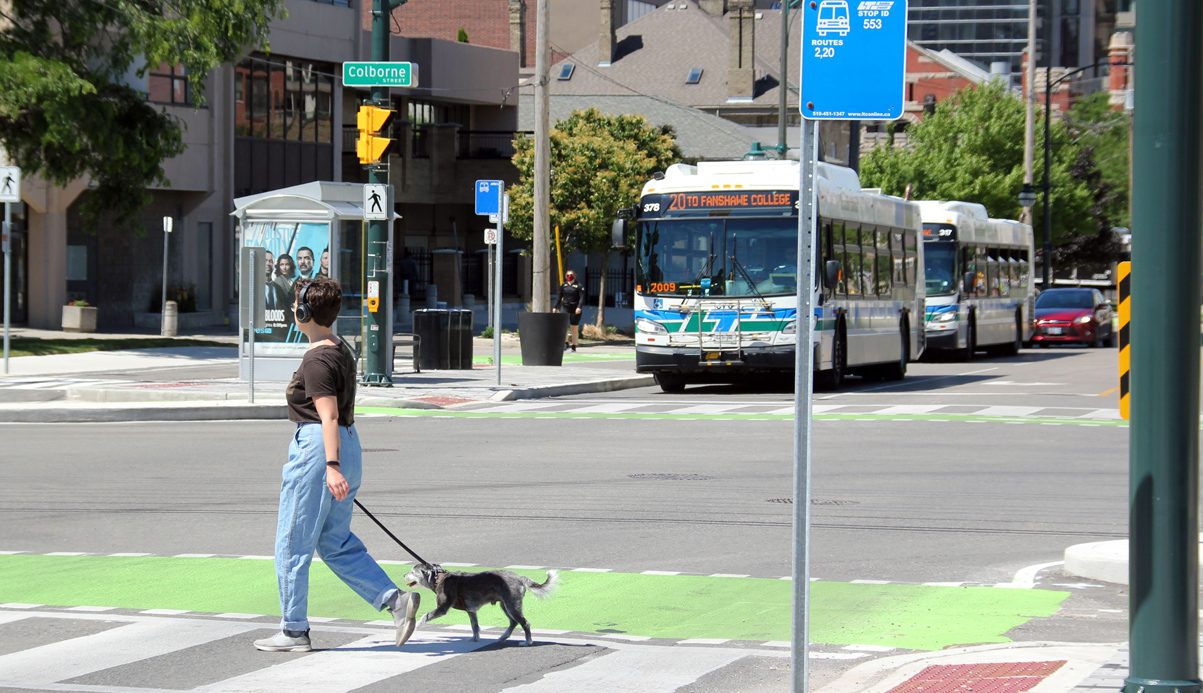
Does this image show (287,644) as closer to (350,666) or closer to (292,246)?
(350,666)

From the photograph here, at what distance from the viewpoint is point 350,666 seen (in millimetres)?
6809

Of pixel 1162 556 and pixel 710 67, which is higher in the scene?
pixel 710 67

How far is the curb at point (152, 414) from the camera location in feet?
61.9

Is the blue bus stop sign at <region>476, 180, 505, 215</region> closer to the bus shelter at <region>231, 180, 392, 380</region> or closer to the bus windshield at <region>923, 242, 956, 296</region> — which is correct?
the bus shelter at <region>231, 180, 392, 380</region>

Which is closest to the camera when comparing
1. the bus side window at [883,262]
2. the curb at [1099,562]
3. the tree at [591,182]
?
the curb at [1099,562]

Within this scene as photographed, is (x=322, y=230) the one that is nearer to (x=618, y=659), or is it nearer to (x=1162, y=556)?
(x=618, y=659)

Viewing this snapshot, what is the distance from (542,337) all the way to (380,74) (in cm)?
856

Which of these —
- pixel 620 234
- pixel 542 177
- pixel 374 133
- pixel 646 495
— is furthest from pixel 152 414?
pixel 542 177

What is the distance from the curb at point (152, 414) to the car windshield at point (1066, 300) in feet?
93.4

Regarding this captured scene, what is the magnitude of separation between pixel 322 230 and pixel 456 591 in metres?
16.1

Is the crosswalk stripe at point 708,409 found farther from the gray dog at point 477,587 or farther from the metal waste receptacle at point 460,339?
the gray dog at point 477,587

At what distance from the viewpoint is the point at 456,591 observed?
713 centimetres

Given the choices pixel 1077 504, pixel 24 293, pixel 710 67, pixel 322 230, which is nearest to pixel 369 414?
pixel 322 230

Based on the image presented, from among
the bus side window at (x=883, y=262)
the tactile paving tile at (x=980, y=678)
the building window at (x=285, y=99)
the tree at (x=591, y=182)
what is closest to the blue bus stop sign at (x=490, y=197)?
the bus side window at (x=883, y=262)
